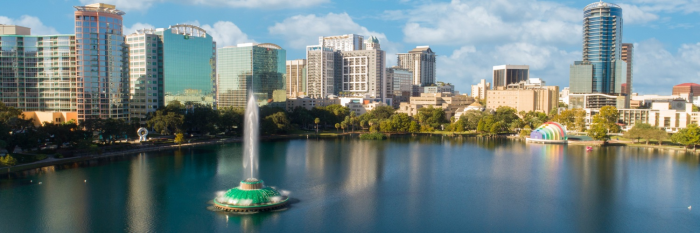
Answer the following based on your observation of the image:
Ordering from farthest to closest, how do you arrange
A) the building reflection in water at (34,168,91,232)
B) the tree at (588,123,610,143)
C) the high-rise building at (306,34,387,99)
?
the high-rise building at (306,34,387,99) → the tree at (588,123,610,143) → the building reflection in water at (34,168,91,232)

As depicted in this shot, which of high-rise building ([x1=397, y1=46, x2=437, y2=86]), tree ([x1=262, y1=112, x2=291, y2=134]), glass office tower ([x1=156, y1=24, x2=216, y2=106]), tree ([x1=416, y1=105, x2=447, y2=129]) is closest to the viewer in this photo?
tree ([x1=262, y1=112, x2=291, y2=134])

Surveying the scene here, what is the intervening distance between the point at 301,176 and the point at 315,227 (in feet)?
43.2

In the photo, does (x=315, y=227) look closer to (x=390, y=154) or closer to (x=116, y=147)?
(x=390, y=154)

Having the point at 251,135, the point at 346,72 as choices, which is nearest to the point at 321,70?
the point at 346,72

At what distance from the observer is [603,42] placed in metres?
111

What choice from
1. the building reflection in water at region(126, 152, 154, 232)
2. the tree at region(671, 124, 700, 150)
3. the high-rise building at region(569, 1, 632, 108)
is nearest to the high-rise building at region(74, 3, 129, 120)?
the building reflection in water at region(126, 152, 154, 232)

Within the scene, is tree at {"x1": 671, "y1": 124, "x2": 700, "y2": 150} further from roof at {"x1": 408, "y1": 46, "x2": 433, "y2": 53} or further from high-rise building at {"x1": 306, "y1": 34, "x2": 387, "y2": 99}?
roof at {"x1": 408, "y1": 46, "x2": 433, "y2": 53}

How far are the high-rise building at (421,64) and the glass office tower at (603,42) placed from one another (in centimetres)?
6869

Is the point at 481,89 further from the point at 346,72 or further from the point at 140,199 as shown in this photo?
the point at 140,199

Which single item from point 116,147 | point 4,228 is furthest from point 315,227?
point 116,147

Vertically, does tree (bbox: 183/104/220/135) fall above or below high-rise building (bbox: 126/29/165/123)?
below

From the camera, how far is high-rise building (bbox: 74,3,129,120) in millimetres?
60125

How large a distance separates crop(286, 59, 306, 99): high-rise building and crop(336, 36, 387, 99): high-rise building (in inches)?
558

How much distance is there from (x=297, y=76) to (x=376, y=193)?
113 m
